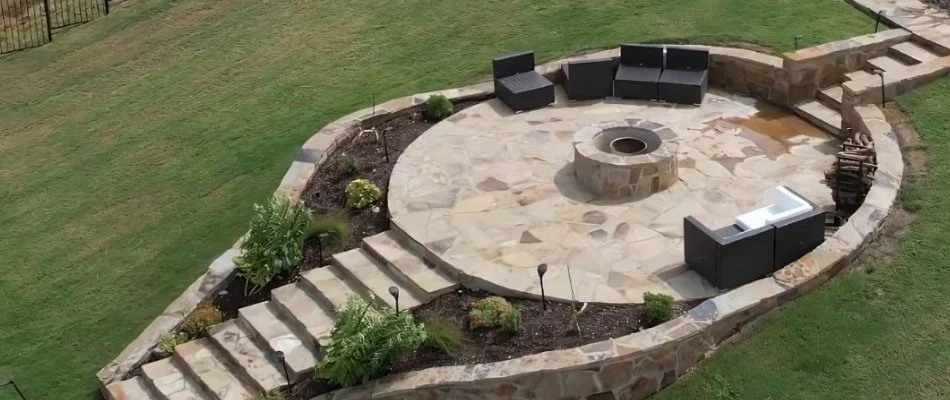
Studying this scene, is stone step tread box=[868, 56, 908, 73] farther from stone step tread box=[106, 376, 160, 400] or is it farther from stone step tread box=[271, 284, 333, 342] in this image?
stone step tread box=[106, 376, 160, 400]

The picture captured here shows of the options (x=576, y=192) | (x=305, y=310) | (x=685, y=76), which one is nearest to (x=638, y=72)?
(x=685, y=76)

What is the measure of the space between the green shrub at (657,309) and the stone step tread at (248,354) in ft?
14.3

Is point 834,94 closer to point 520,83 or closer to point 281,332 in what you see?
point 520,83

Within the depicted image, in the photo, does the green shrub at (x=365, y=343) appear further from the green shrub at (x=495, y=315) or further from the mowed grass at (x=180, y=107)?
the mowed grass at (x=180, y=107)

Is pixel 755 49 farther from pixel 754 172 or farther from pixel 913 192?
pixel 913 192

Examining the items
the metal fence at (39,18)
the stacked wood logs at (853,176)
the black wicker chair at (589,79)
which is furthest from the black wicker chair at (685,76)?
the metal fence at (39,18)

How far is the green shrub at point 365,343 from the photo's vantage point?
11117 mm

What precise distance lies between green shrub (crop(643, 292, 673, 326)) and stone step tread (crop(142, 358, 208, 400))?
5.45 meters

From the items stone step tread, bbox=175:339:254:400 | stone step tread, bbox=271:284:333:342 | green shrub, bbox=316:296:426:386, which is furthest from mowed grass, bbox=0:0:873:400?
green shrub, bbox=316:296:426:386

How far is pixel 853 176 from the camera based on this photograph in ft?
44.3

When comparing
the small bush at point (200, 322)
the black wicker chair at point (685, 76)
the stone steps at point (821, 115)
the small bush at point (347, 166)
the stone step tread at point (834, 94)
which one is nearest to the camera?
the small bush at point (200, 322)

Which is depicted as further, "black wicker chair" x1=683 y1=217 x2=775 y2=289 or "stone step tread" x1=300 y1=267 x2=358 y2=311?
"stone step tread" x1=300 y1=267 x2=358 y2=311

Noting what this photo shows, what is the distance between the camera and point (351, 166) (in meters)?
15.5

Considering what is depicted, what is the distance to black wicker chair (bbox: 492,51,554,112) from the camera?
1702 cm
